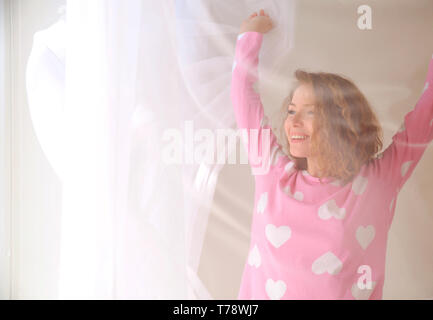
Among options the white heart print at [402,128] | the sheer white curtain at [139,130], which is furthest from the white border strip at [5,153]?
the white heart print at [402,128]

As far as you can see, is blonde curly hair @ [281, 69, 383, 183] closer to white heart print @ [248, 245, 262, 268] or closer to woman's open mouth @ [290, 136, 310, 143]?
woman's open mouth @ [290, 136, 310, 143]

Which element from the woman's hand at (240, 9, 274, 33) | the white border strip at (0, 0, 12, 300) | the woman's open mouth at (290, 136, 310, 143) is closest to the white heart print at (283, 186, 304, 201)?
the woman's open mouth at (290, 136, 310, 143)

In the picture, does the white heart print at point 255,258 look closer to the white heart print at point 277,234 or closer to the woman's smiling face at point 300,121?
the white heart print at point 277,234

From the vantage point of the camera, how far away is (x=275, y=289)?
1.04 m

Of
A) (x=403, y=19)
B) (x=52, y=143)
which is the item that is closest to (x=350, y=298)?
(x=403, y=19)

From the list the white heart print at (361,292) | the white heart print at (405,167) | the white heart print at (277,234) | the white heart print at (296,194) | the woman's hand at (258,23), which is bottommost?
the white heart print at (361,292)

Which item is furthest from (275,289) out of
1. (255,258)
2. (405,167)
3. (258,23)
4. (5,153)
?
(5,153)

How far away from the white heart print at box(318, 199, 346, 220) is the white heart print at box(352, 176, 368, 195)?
5 cm

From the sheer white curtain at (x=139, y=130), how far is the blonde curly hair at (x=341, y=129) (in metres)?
0.15

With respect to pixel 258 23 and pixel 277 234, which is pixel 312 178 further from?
pixel 258 23

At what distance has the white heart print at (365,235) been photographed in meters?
1.02

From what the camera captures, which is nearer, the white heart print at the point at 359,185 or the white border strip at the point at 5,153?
the white heart print at the point at 359,185

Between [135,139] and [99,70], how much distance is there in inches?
6.7

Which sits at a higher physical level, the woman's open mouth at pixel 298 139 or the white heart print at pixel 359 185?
the woman's open mouth at pixel 298 139
